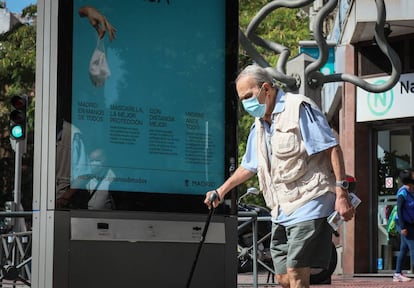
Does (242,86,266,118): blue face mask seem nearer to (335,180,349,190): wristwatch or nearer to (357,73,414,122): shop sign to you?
(335,180,349,190): wristwatch

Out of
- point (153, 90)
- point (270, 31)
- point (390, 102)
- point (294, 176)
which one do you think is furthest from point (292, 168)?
point (270, 31)

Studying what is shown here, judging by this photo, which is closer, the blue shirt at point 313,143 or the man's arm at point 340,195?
the man's arm at point 340,195

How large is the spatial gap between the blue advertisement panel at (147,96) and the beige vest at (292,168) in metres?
Result: 0.38

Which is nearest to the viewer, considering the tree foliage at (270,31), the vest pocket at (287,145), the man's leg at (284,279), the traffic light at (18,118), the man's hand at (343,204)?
the man's hand at (343,204)

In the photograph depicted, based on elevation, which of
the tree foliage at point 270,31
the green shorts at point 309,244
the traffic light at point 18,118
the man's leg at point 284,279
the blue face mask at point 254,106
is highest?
the tree foliage at point 270,31

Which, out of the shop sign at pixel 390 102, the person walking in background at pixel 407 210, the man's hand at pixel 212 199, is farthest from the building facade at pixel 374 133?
the man's hand at pixel 212 199

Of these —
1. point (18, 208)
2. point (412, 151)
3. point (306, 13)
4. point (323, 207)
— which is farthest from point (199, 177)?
point (306, 13)

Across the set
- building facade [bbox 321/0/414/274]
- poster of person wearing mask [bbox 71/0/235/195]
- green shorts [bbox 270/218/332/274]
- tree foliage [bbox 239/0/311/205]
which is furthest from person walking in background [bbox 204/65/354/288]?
tree foliage [bbox 239/0/311/205]

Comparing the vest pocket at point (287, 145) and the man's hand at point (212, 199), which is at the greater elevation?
the vest pocket at point (287, 145)

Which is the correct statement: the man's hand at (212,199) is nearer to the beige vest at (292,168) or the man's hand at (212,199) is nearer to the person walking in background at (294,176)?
the person walking in background at (294,176)

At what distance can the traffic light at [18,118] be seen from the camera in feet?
60.0

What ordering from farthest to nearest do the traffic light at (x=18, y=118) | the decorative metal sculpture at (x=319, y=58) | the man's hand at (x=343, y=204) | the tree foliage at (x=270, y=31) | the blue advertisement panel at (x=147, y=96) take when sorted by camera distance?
the tree foliage at (x=270, y=31)
the traffic light at (x=18, y=118)
the decorative metal sculpture at (x=319, y=58)
the man's hand at (x=343, y=204)
the blue advertisement panel at (x=147, y=96)

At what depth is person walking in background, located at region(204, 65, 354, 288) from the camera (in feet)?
21.1

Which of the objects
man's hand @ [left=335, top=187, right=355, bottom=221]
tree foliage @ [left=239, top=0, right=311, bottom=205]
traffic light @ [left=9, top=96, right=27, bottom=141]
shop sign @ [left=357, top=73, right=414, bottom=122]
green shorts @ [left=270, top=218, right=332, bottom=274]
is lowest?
green shorts @ [left=270, top=218, right=332, bottom=274]
